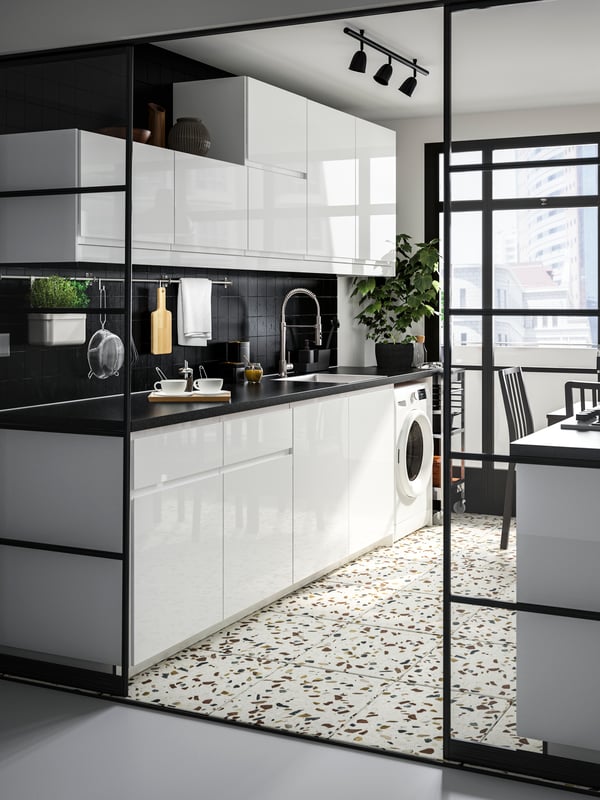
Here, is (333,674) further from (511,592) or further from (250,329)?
(250,329)

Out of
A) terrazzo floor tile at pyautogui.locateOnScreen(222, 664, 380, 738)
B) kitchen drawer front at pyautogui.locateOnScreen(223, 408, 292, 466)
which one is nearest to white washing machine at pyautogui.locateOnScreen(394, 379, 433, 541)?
kitchen drawer front at pyautogui.locateOnScreen(223, 408, 292, 466)

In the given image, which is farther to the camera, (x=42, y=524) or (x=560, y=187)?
(x=42, y=524)

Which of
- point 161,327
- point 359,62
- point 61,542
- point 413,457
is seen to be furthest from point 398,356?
point 61,542

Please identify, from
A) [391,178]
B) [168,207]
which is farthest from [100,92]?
[391,178]

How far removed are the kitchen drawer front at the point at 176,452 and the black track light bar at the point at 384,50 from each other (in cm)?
184

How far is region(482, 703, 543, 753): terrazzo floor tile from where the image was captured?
2748 mm

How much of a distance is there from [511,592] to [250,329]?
275 cm

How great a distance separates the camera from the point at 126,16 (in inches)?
123

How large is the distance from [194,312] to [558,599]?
7.91 feet

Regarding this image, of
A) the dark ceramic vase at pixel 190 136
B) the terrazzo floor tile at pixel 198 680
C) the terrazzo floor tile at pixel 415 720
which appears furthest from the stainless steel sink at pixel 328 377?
the terrazzo floor tile at pixel 415 720

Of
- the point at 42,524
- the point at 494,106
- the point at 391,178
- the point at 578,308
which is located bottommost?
the point at 42,524

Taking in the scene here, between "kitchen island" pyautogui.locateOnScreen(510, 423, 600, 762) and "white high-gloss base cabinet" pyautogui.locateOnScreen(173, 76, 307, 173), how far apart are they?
2.27m

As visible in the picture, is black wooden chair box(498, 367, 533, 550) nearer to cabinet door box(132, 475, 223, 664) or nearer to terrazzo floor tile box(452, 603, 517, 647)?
terrazzo floor tile box(452, 603, 517, 647)

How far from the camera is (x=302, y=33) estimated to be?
13.8 ft
